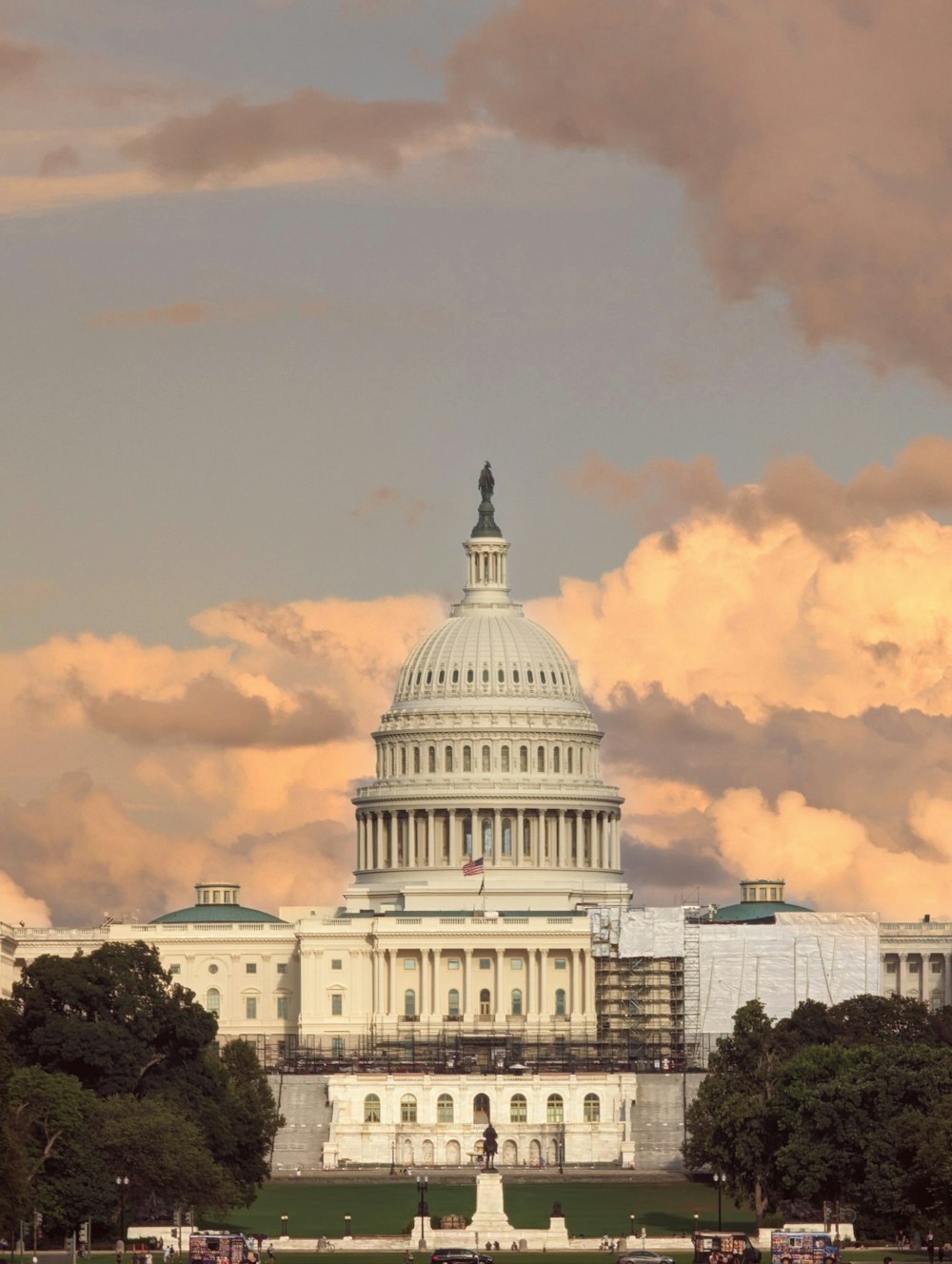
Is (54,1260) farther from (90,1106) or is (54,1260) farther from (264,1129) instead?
(264,1129)

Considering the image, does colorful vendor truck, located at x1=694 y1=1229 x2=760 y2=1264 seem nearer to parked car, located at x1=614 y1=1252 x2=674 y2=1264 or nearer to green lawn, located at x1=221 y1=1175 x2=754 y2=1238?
parked car, located at x1=614 y1=1252 x2=674 y2=1264

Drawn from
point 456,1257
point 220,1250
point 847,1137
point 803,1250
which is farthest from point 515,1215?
point 803,1250

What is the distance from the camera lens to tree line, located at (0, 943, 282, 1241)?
156750 mm

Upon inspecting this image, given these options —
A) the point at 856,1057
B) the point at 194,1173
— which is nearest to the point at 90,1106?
the point at 194,1173

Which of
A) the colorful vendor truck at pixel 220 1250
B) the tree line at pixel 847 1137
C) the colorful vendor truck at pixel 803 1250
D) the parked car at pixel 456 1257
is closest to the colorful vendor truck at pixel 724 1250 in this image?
the colorful vendor truck at pixel 803 1250

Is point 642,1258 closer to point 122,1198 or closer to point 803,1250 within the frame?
point 803,1250

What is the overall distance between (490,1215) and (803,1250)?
41585mm

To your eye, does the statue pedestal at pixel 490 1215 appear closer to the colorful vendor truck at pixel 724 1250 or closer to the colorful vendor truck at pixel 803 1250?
the colorful vendor truck at pixel 724 1250

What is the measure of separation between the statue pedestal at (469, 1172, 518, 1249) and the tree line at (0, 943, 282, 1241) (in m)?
9.94

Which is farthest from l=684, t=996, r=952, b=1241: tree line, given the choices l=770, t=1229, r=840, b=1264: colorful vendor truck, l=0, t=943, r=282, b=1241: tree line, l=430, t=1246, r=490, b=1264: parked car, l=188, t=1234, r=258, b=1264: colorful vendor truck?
l=188, t=1234, r=258, b=1264: colorful vendor truck

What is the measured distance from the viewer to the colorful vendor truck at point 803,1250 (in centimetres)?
13912

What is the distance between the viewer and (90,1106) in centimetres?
16475

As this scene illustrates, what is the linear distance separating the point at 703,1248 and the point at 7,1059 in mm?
26724

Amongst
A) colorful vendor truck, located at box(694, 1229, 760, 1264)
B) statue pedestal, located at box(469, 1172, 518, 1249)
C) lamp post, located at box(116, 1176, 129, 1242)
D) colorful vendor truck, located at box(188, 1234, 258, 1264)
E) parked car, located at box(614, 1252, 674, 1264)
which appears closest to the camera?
colorful vendor truck, located at box(188, 1234, 258, 1264)
